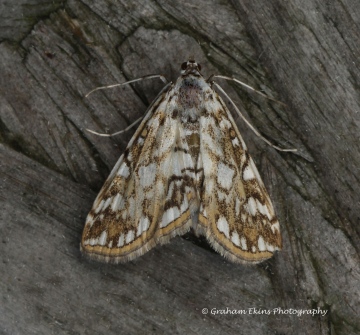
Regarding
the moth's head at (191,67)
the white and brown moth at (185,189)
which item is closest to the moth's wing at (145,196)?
the white and brown moth at (185,189)

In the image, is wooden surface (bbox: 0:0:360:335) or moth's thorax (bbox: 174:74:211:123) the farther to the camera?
moth's thorax (bbox: 174:74:211:123)

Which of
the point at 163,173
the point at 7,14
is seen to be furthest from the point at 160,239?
the point at 7,14

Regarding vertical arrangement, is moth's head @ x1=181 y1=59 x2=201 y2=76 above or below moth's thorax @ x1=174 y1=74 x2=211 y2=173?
above

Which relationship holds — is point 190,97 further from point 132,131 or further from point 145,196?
point 145,196

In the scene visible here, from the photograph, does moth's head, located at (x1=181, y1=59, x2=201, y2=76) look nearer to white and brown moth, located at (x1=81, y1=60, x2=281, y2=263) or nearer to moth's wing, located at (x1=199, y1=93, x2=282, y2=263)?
white and brown moth, located at (x1=81, y1=60, x2=281, y2=263)

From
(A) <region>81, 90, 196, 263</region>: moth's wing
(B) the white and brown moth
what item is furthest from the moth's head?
(A) <region>81, 90, 196, 263</region>: moth's wing

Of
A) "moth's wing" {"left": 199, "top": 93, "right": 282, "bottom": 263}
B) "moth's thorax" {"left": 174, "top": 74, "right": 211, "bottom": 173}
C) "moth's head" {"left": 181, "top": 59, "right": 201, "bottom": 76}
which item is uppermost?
"moth's head" {"left": 181, "top": 59, "right": 201, "bottom": 76}

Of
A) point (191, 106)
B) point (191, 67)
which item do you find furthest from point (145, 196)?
point (191, 67)

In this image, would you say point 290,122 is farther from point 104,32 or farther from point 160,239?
point 104,32
